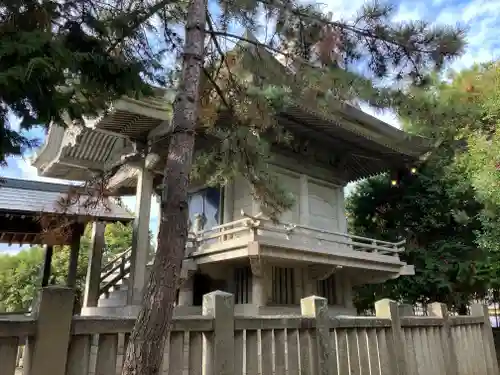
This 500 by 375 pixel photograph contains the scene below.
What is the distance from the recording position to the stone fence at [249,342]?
2.42m

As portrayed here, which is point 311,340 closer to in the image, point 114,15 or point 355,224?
point 114,15

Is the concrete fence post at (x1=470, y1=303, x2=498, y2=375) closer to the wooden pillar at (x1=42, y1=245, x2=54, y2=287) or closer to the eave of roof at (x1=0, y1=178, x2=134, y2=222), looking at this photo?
the eave of roof at (x1=0, y1=178, x2=134, y2=222)

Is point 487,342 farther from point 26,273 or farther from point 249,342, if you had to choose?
point 26,273

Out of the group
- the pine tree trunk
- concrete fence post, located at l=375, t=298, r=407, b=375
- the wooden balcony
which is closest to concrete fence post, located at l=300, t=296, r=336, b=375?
concrete fence post, located at l=375, t=298, r=407, b=375

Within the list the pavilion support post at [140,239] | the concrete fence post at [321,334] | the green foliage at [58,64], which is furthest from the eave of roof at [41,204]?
the concrete fence post at [321,334]

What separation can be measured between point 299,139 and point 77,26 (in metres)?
7.45

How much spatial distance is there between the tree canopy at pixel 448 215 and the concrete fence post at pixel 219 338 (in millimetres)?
7937

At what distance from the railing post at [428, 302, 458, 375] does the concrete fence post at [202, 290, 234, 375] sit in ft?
13.2

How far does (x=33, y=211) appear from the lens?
23.0ft

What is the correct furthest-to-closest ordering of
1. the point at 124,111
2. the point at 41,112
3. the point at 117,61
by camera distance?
the point at 124,111, the point at 117,61, the point at 41,112

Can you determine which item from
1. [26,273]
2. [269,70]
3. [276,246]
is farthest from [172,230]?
[26,273]

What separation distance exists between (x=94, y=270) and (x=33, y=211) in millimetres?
2193

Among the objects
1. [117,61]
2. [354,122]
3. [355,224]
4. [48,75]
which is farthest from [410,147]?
[48,75]

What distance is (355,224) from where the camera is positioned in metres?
15.1
